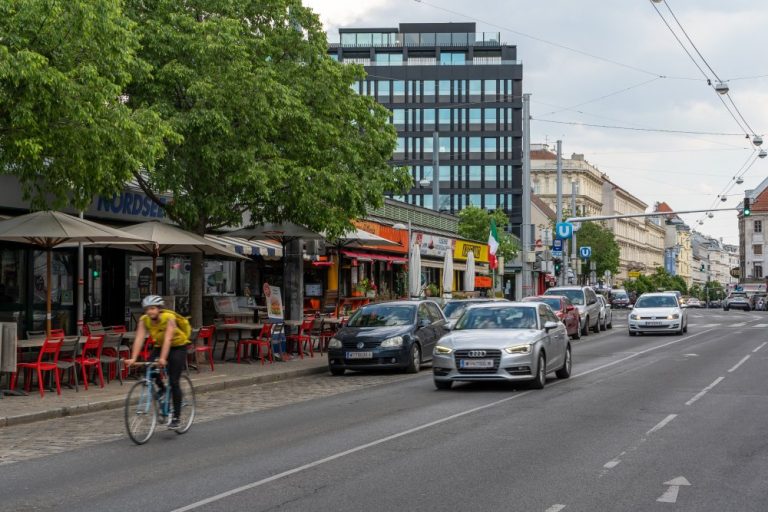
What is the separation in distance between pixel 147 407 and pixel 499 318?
26.1 feet

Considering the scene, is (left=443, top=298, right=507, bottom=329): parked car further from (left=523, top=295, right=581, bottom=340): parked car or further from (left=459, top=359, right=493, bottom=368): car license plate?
(left=459, top=359, right=493, bottom=368): car license plate

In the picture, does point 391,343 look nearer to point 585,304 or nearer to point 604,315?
point 585,304

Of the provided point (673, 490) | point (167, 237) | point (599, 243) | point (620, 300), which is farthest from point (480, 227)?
point (673, 490)

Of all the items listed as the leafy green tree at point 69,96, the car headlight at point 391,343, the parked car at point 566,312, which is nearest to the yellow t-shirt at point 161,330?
the leafy green tree at point 69,96

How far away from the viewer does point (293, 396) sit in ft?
56.5

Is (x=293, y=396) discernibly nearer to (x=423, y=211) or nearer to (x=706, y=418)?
(x=706, y=418)

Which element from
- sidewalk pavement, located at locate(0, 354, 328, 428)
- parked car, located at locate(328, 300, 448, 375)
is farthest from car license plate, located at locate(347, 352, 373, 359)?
sidewalk pavement, located at locate(0, 354, 328, 428)

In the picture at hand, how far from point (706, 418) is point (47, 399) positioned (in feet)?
31.7

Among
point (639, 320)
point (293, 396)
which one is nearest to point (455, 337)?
point (293, 396)

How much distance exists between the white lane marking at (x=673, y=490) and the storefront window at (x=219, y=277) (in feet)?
78.1

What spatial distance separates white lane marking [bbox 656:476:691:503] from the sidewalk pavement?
8.88 metres

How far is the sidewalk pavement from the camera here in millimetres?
14312

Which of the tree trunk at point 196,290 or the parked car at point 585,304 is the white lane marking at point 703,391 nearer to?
the tree trunk at point 196,290

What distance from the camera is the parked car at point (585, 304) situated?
37519 millimetres
